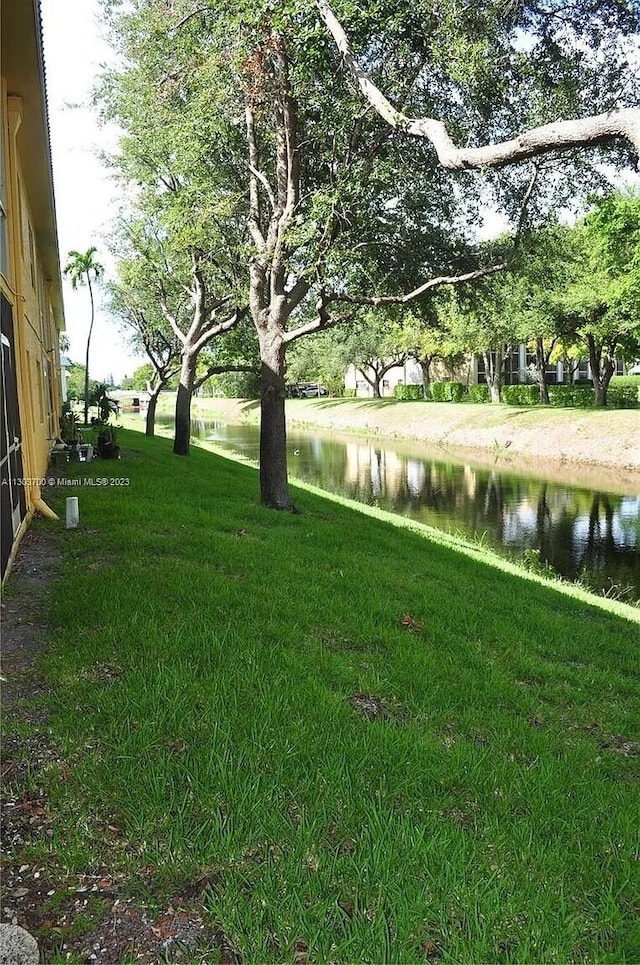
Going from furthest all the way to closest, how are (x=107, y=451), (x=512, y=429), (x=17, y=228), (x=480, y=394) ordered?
1. (x=480, y=394)
2. (x=512, y=429)
3. (x=107, y=451)
4. (x=17, y=228)

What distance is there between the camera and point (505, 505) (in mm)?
19266

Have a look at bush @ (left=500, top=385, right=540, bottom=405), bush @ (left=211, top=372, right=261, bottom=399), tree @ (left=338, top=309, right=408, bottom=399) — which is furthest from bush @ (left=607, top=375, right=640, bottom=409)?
bush @ (left=211, top=372, right=261, bottom=399)

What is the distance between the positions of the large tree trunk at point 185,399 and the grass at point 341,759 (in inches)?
486

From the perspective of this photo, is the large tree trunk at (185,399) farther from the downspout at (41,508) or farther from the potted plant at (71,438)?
the downspout at (41,508)

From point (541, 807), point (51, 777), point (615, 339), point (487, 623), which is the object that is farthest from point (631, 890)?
point (615, 339)

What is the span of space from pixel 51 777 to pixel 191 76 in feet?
34.9

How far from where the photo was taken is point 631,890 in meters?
3.02

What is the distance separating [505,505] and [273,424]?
9.47 metres

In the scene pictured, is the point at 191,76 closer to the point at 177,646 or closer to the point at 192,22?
the point at 192,22

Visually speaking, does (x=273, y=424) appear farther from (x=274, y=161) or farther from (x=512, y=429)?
(x=512, y=429)

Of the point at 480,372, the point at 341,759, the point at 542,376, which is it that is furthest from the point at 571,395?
the point at 341,759

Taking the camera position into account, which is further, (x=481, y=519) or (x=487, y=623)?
(x=481, y=519)

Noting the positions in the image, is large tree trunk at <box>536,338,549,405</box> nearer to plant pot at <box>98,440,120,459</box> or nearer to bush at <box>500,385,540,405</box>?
bush at <box>500,385,540,405</box>

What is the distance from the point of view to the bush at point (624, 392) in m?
36.3
